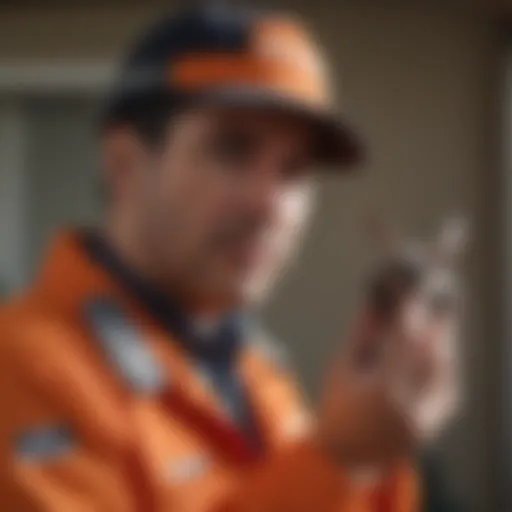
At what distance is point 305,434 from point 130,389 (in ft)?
0.24

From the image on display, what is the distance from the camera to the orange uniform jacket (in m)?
0.38

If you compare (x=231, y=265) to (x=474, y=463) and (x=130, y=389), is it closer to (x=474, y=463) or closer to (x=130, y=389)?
(x=130, y=389)

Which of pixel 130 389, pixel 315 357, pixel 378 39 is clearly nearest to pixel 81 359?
pixel 130 389

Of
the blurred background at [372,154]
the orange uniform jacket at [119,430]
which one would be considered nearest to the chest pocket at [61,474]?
the orange uniform jacket at [119,430]

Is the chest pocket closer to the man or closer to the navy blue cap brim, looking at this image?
the man

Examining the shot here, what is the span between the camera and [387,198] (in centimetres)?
54

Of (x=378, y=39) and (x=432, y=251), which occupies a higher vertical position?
(x=378, y=39)

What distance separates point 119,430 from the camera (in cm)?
39

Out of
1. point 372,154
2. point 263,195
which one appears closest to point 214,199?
point 263,195

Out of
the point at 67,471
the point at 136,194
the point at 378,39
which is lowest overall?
the point at 67,471

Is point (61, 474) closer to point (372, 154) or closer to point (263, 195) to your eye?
point (263, 195)

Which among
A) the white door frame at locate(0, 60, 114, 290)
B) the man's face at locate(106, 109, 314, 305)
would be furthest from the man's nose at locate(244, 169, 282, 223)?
the white door frame at locate(0, 60, 114, 290)

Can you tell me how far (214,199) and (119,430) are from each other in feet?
0.36

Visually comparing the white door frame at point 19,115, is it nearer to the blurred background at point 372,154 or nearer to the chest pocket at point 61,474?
the blurred background at point 372,154
